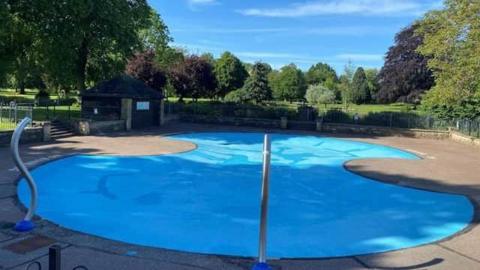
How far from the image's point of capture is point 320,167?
19.6 meters

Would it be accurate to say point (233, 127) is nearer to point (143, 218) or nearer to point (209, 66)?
point (209, 66)

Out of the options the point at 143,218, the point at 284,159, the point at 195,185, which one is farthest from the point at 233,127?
the point at 143,218

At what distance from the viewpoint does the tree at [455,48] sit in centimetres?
2112

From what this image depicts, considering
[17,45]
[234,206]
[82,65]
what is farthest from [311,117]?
[234,206]

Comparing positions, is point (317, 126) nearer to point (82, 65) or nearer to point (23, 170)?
point (82, 65)

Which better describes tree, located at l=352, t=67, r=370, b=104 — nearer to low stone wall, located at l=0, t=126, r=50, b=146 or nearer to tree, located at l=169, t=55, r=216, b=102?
tree, located at l=169, t=55, r=216, b=102

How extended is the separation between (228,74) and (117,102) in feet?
104

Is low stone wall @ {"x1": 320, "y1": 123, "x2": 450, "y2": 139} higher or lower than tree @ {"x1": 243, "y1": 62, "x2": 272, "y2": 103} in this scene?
lower

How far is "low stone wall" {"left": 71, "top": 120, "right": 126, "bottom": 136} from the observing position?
24641 millimetres

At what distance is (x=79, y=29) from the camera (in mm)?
27391

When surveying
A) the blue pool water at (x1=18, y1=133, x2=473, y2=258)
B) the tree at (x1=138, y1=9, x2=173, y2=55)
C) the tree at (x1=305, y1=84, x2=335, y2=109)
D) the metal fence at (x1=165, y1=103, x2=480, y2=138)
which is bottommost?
the blue pool water at (x1=18, y1=133, x2=473, y2=258)

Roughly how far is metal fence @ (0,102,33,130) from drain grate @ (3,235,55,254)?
644 inches

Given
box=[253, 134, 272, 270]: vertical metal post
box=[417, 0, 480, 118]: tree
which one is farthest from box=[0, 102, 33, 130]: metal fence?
box=[417, 0, 480, 118]: tree

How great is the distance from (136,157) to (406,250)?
13.0m
